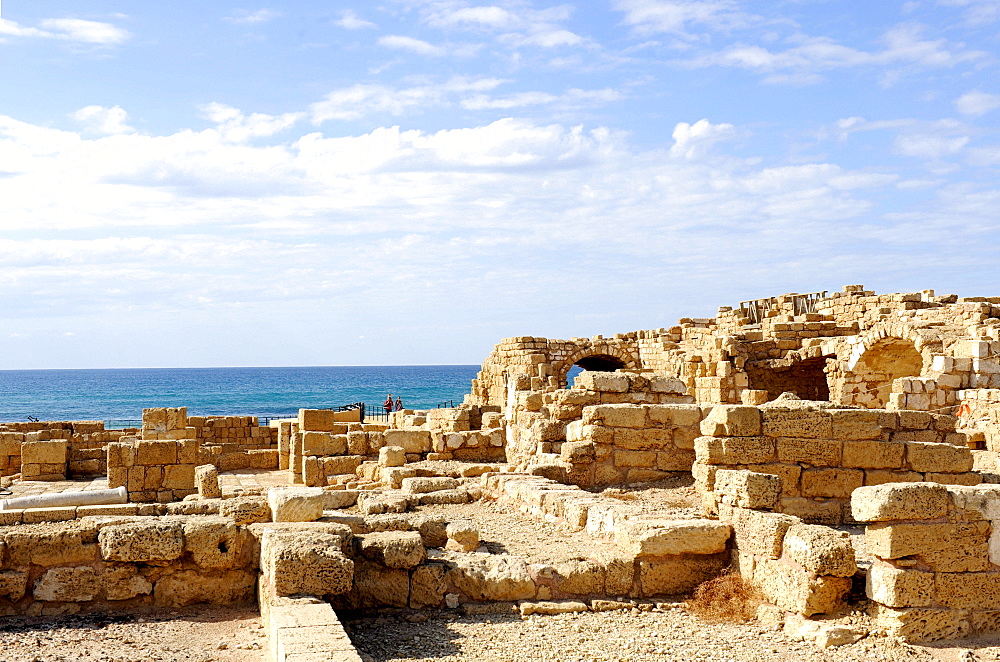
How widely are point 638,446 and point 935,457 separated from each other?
3323mm

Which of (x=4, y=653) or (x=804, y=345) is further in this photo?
(x=804, y=345)

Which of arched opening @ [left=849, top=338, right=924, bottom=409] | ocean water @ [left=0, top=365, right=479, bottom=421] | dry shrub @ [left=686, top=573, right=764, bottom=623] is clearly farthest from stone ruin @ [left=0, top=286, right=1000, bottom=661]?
ocean water @ [left=0, top=365, right=479, bottom=421]

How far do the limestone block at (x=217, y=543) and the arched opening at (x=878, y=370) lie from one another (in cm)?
1391

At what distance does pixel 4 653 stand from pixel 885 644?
5431mm

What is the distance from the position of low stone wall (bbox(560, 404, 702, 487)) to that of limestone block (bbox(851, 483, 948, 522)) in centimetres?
481

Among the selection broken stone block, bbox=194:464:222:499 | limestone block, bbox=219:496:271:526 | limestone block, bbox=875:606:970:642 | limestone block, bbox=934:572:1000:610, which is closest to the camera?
limestone block, bbox=875:606:970:642

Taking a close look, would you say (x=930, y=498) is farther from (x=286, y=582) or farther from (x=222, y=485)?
(x=222, y=485)

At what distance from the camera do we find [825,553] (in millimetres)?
5930

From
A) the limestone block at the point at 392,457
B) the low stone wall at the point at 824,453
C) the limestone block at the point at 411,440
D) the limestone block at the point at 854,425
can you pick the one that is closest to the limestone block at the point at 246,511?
the low stone wall at the point at 824,453

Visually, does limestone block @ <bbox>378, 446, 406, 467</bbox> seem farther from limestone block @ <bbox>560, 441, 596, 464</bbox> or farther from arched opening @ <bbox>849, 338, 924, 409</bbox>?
arched opening @ <bbox>849, 338, 924, 409</bbox>

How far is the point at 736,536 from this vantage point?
7047 millimetres

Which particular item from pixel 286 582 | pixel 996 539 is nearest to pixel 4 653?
pixel 286 582

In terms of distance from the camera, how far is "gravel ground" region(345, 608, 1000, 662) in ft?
17.8

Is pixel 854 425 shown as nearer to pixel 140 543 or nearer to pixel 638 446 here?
pixel 638 446
